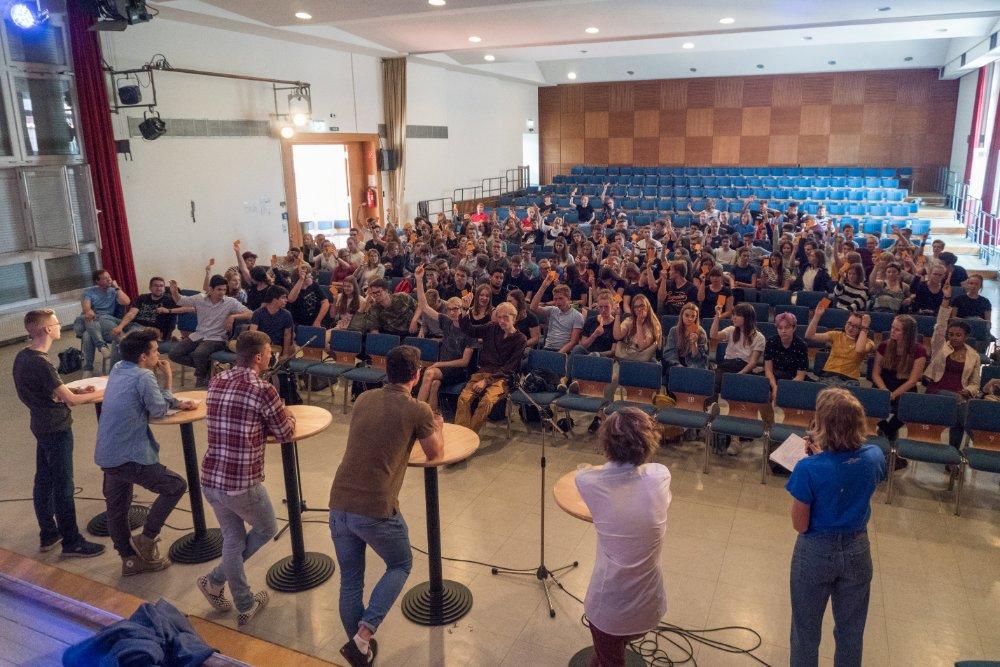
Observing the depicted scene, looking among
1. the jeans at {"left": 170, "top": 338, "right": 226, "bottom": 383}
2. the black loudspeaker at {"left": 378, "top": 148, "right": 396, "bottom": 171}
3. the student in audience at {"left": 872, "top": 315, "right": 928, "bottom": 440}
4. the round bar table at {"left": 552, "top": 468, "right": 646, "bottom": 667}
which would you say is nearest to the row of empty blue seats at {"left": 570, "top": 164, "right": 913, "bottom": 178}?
the black loudspeaker at {"left": 378, "top": 148, "right": 396, "bottom": 171}

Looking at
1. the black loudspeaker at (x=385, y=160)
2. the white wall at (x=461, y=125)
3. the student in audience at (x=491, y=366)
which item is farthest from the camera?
the white wall at (x=461, y=125)

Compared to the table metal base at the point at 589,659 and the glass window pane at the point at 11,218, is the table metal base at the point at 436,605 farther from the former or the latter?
the glass window pane at the point at 11,218

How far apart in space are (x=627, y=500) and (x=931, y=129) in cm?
2160

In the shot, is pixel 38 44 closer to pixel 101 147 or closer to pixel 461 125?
pixel 101 147

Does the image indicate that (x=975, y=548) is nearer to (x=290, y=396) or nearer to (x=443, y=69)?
(x=290, y=396)

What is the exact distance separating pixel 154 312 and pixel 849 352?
696 cm

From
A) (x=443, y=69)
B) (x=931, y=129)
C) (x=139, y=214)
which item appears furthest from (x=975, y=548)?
(x=931, y=129)

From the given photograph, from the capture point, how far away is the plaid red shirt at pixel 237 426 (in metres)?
3.40

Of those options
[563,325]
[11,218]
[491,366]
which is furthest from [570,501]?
[11,218]

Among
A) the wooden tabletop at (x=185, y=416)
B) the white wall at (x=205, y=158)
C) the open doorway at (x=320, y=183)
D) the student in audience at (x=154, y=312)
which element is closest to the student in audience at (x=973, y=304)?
the wooden tabletop at (x=185, y=416)

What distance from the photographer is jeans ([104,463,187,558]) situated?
399cm

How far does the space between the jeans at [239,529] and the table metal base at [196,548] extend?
658 mm

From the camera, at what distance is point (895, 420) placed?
17.8 feet

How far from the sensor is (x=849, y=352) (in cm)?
584
